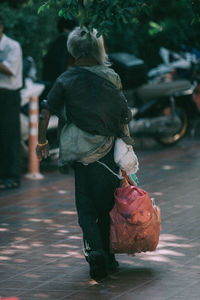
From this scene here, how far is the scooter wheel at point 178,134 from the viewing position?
13289mm

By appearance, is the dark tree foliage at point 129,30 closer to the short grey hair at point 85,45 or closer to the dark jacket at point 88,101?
the short grey hair at point 85,45

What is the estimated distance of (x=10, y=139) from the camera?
33.4ft

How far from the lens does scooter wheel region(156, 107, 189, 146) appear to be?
13.3 meters

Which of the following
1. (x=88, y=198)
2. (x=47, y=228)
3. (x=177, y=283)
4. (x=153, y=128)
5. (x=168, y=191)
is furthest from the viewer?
(x=153, y=128)

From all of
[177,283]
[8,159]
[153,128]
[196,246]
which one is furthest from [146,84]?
[177,283]

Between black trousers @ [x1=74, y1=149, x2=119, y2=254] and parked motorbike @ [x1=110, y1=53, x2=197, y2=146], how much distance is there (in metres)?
6.78

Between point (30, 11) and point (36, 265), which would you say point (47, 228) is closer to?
point (36, 265)

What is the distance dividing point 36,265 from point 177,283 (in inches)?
48.5

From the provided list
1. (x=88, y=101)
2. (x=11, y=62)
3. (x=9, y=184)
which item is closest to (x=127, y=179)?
(x=88, y=101)

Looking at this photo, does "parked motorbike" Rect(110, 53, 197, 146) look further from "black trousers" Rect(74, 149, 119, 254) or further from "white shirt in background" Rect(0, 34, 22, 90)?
"black trousers" Rect(74, 149, 119, 254)

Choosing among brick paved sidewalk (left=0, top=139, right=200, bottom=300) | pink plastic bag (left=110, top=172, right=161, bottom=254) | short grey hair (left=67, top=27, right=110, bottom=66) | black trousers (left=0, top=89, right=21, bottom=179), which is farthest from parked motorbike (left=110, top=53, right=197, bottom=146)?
pink plastic bag (left=110, top=172, right=161, bottom=254)

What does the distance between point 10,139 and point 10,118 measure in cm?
27

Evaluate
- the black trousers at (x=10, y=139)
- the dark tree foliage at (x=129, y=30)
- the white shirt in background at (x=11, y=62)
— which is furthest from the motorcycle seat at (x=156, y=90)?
the white shirt in background at (x=11, y=62)

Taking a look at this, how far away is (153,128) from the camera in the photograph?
1297 cm
